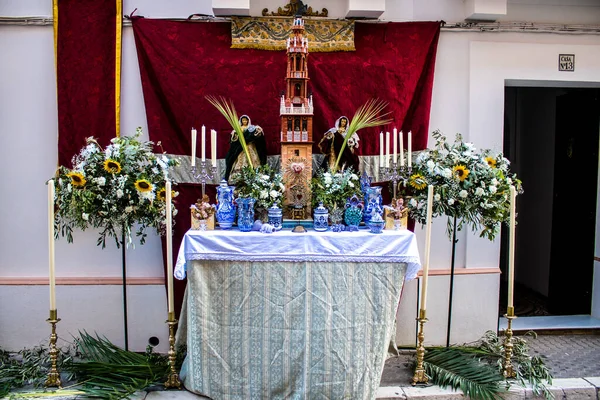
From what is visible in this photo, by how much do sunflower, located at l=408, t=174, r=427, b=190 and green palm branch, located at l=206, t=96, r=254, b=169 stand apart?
1397 mm

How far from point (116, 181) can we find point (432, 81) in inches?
123

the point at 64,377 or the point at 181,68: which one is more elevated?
the point at 181,68

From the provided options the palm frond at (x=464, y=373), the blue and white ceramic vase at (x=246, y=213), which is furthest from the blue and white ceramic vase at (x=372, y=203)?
the palm frond at (x=464, y=373)

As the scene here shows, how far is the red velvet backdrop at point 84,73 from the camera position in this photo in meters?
5.19

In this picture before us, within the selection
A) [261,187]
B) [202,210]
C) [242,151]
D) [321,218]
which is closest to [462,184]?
[321,218]

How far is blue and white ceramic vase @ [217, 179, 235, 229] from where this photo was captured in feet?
14.9

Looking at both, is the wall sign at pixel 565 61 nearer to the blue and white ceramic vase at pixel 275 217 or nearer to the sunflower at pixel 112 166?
the blue and white ceramic vase at pixel 275 217

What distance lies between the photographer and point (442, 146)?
16.7ft

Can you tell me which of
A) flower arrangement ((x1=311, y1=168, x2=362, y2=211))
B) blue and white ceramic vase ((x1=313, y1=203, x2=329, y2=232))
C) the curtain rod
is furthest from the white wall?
blue and white ceramic vase ((x1=313, y1=203, x2=329, y2=232))

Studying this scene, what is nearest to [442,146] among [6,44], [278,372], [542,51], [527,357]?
[542,51]

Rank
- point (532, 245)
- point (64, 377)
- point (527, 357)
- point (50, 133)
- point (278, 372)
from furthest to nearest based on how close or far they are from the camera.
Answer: point (532, 245), point (50, 133), point (527, 357), point (64, 377), point (278, 372)

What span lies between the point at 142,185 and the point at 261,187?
0.96 m

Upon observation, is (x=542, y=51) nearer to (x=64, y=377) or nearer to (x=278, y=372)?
(x=278, y=372)

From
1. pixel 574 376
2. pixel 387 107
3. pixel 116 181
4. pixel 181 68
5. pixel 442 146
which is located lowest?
pixel 574 376
